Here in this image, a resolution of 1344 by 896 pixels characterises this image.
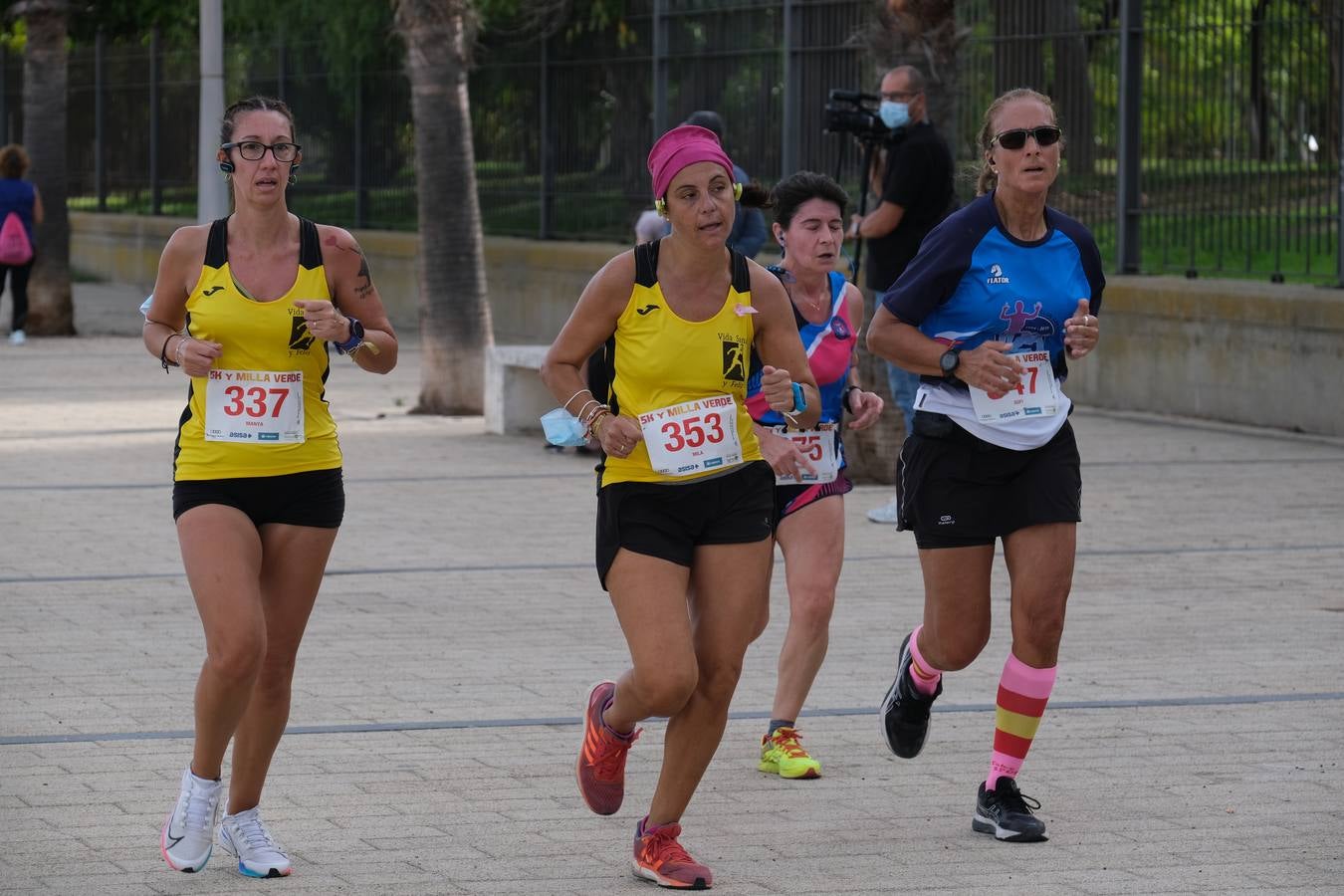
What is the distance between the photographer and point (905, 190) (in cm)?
1071

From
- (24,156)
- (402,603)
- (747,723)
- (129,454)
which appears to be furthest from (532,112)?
(747,723)

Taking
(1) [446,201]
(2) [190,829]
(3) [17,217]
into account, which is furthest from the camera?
(3) [17,217]

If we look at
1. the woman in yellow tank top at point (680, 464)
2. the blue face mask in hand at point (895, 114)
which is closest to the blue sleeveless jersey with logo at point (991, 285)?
the woman in yellow tank top at point (680, 464)

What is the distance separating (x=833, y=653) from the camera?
26.4ft

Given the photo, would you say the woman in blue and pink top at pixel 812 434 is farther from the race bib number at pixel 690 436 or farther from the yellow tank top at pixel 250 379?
the yellow tank top at pixel 250 379

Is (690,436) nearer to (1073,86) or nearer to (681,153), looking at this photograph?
(681,153)

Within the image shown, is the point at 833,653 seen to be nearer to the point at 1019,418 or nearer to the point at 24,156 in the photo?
the point at 1019,418

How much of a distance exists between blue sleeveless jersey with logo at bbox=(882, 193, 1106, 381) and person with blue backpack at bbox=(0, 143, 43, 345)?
56.6 feet

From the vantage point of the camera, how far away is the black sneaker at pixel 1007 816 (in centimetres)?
567

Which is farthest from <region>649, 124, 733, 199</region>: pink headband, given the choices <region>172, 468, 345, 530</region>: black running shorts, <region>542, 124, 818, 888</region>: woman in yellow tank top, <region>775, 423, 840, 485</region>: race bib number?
<region>775, 423, 840, 485</region>: race bib number

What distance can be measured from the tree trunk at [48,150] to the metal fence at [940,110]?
4.23m

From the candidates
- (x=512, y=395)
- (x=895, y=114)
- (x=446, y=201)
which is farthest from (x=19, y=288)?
(x=895, y=114)

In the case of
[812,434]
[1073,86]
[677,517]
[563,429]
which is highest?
[1073,86]

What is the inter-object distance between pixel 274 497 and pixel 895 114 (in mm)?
6139
